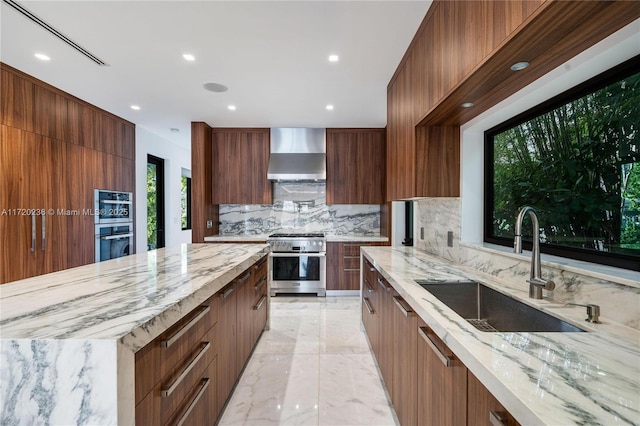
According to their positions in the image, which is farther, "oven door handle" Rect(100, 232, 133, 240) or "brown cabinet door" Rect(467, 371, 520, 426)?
"oven door handle" Rect(100, 232, 133, 240)

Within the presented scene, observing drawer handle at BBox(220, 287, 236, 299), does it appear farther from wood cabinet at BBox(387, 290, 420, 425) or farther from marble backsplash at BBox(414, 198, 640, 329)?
marble backsplash at BBox(414, 198, 640, 329)

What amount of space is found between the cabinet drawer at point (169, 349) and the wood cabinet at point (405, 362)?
0.96 metres

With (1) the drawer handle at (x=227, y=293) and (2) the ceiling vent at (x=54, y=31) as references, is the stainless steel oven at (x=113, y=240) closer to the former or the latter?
(2) the ceiling vent at (x=54, y=31)

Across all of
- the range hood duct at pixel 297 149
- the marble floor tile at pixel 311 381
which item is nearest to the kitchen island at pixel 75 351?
the marble floor tile at pixel 311 381

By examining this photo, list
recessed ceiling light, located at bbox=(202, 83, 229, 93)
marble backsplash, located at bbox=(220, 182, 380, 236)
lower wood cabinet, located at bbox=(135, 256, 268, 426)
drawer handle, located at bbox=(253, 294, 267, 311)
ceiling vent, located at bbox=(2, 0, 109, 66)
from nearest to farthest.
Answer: lower wood cabinet, located at bbox=(135, 256, 268, 426), ceiling vent, located at bbox=(2, 0, 109, 66), drawer handle, located at bbox=(253, 294, 267, 311), recessed ceiling light, located at bbox=(202, 83, 229, 93), marble backsplash, located at bbox=(220, 182, 380, 236)

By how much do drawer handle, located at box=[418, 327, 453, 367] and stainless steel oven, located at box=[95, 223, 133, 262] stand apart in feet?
13.9

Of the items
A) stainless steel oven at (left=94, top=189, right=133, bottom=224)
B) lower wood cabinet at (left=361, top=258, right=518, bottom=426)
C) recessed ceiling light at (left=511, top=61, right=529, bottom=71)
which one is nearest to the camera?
lower wood cabinet at (left=361, top=258, right=518, bottom=426)

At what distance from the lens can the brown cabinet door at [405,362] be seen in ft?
4.39

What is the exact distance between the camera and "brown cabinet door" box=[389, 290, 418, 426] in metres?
1.34

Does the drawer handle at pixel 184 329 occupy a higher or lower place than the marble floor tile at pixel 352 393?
higher

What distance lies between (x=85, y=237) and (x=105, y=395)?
148 inches

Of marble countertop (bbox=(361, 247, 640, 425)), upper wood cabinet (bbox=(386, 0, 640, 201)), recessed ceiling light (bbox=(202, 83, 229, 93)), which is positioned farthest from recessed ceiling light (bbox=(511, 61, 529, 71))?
recessed ceiling light (bbox=(202, 83, 229, 93))

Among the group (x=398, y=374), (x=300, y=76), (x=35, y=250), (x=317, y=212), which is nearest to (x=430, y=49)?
(x=300, y=76)

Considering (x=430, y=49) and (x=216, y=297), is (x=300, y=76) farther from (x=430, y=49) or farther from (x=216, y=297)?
(x=216, y=297)
